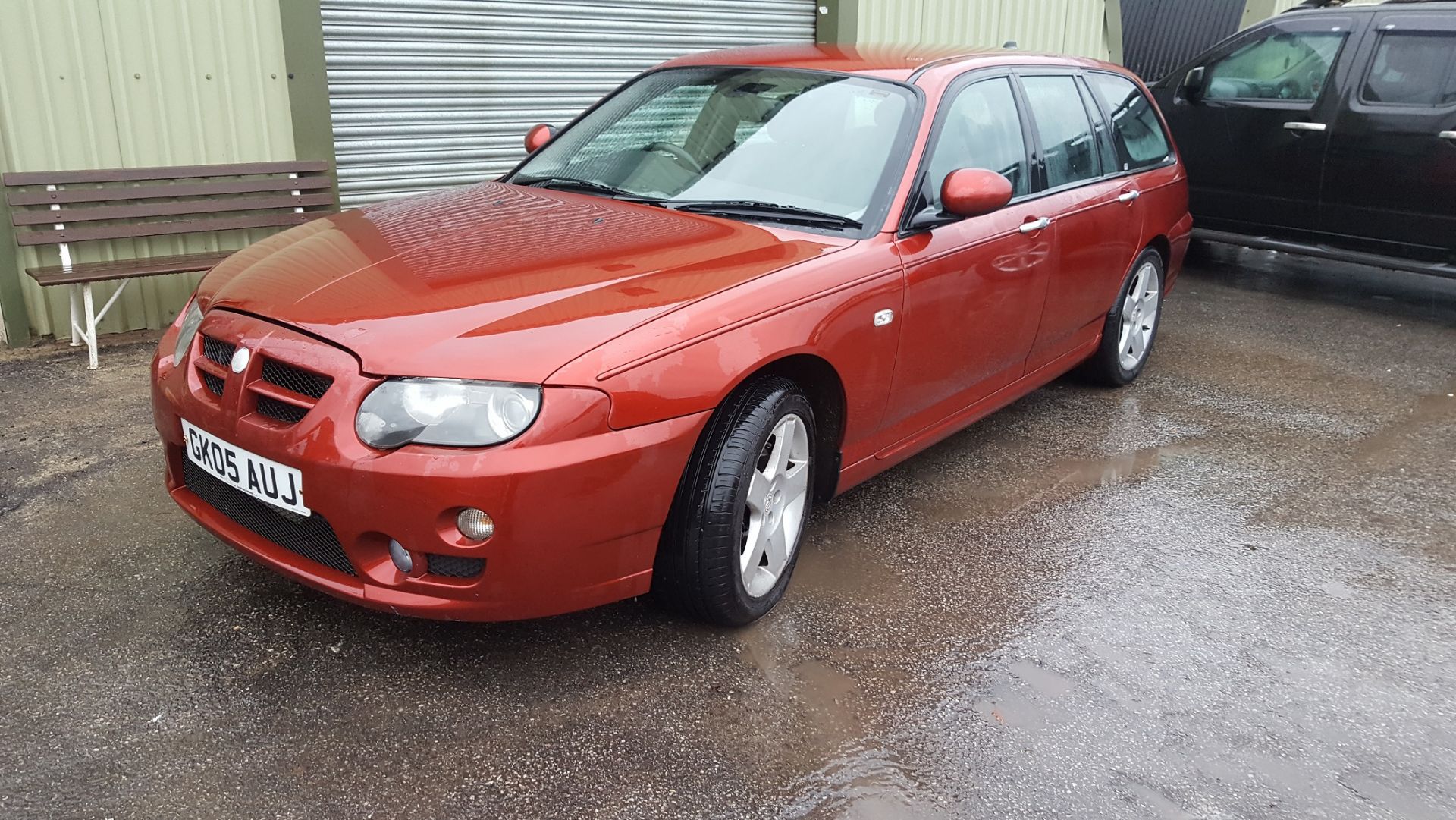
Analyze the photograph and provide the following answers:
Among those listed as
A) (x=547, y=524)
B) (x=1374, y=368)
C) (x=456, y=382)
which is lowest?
(x=1374, y=368)

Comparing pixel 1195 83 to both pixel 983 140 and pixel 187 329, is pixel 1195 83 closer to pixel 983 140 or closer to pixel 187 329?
pixel 983 140

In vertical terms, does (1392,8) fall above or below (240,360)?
above

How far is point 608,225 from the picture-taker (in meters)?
3.24

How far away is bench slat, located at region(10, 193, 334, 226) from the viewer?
5.08 m

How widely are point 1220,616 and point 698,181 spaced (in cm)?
213

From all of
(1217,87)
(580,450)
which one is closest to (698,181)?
(580,450)

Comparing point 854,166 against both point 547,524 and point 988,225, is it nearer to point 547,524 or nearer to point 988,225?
point 988,225

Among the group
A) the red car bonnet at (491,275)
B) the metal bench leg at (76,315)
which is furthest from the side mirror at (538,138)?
the metal bench leg at (76,315)

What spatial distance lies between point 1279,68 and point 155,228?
7063mm

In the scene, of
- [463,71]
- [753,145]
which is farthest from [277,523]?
[463,71]

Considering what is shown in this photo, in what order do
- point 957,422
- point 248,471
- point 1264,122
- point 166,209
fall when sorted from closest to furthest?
point 248,471, point 957,422, point 166,209, point 1264,122

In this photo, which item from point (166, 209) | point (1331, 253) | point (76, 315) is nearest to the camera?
point (76, 315)

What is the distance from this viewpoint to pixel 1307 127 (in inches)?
277

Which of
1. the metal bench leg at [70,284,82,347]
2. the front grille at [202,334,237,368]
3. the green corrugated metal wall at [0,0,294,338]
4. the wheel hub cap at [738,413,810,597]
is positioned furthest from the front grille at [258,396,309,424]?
the green corrugated metal wall at [0,0,294,338]
